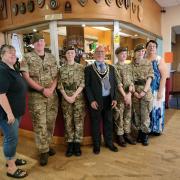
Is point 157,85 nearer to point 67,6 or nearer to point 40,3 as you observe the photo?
point 67,6

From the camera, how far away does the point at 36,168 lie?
2.52 meters

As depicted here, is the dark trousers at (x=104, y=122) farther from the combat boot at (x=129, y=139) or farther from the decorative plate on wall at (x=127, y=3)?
the decorative plate on wall at (x=127, y=3)

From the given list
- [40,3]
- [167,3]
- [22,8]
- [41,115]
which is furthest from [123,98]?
[167,3]

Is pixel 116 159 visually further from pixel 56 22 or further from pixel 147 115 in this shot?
pixel 56 22

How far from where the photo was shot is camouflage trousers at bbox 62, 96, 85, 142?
9.07ft

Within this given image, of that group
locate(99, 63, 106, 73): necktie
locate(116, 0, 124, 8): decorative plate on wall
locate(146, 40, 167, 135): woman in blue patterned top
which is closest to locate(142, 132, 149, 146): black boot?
locate(146, 40, 167, 135): woman in blue patterned top

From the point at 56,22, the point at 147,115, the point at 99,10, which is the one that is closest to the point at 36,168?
the point at 147,115

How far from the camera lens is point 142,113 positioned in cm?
308

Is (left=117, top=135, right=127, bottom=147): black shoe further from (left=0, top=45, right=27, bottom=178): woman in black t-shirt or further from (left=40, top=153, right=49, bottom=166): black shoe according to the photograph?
(left=0, top=45, right=27, bottom=178): woman in black t-shirt

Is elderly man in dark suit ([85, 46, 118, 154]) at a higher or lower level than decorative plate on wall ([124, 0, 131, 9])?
lower

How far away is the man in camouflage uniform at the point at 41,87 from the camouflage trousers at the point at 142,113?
1262 millimetres

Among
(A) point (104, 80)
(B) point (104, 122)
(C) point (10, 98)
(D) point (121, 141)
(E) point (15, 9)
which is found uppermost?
(E) point (15, 9)

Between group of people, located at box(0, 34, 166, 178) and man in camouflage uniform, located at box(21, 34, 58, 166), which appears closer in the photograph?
group of people, located at box(0, 34, 166, 178)

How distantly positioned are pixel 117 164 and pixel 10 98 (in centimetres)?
150
